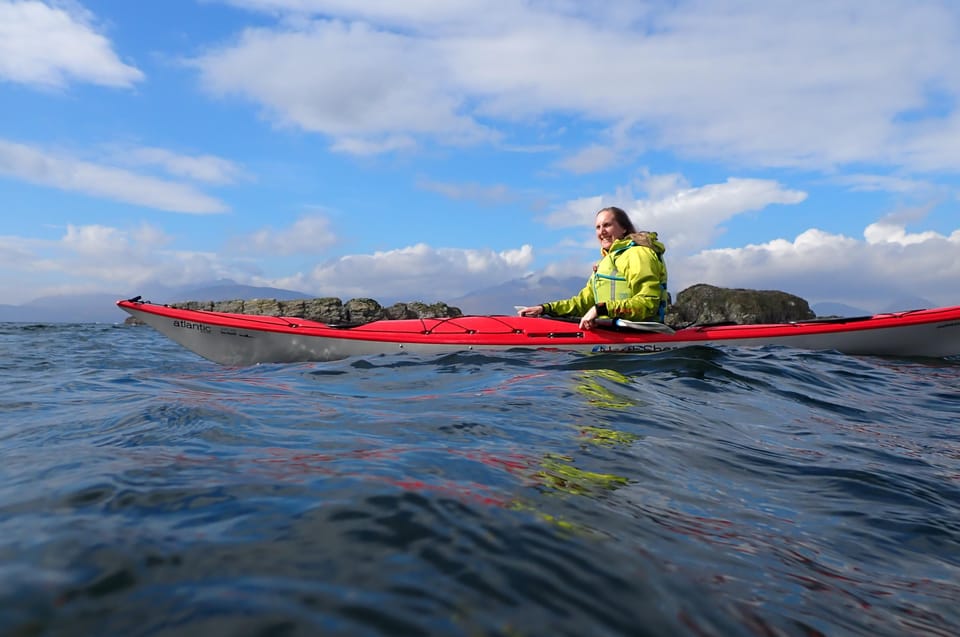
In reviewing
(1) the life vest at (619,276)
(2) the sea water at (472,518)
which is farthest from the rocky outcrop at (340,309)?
(2) the sea water at (472,518)

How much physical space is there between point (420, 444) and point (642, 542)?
4.47 feet

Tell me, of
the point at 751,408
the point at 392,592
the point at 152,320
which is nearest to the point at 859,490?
the point at 751,408

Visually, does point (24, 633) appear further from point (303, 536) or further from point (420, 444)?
point (420, 444)

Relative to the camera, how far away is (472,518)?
1692mm

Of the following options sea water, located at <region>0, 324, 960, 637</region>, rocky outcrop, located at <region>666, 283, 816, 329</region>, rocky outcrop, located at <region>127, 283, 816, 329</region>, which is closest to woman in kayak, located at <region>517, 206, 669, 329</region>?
sea water, located at <region>0, 324, 960, 637</region>

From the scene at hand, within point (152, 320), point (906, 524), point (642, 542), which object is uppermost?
point (152, 320)

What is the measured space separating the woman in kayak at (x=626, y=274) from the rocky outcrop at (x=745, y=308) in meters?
23.8

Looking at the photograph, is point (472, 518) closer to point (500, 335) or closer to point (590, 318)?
point (590, 318)

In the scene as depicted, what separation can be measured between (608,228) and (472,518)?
666 cm

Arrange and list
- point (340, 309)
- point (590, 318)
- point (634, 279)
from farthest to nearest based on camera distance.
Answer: point (340, 309) < point (634, 279) < point (590, 318)

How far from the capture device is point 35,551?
144 cm

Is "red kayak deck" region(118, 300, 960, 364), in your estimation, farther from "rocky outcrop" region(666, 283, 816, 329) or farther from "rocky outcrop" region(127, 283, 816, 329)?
"rocky outcrop" region(666, 283, 816, 329)

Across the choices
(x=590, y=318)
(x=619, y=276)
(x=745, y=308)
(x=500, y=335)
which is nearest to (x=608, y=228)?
(x=619, y=276)

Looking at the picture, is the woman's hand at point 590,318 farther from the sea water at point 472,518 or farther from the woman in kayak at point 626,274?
the sea water at point 472,518
